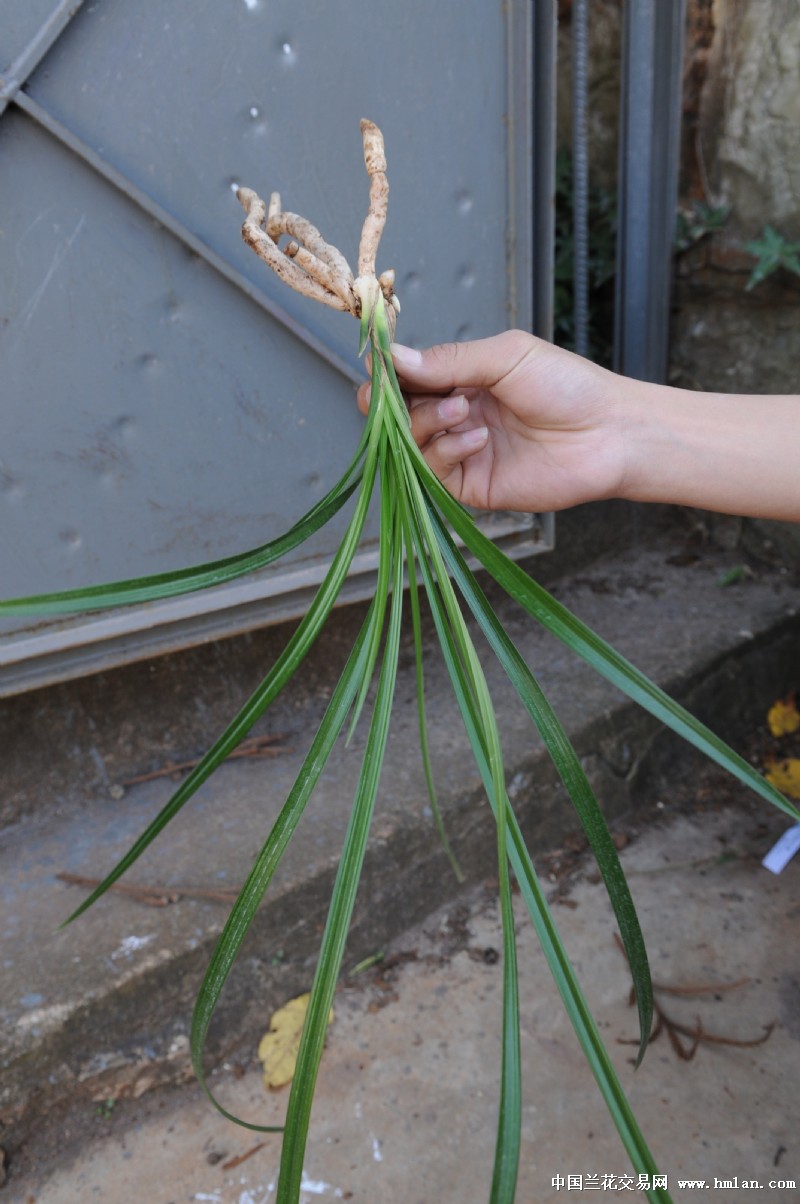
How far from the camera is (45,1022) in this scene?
1.23m

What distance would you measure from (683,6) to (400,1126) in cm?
214

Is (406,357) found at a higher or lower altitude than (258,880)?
higher

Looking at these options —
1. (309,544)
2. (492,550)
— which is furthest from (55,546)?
(492,550)

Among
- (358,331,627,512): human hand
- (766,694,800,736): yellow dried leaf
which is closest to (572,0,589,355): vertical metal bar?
(766,694,800,736): yellow dried leaf

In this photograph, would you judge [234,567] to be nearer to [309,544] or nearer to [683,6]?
[309,544]

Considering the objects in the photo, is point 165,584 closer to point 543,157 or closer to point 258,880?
point 258,880

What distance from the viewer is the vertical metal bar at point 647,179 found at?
2.00m

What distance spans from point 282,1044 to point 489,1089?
0.97ft

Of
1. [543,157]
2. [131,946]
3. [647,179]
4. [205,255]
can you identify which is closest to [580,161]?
[647,179]

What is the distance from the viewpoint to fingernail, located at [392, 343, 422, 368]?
927 millimetres

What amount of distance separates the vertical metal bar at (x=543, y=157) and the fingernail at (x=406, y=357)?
32.6 inches

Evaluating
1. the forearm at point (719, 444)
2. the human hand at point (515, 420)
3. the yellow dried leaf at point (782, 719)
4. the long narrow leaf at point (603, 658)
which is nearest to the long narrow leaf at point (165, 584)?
the long narrow leaf at point (603, 658)

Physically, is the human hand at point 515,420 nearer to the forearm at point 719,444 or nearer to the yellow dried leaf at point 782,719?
the forearm at point 719,444

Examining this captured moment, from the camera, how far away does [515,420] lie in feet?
3.76
